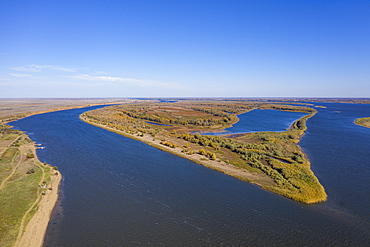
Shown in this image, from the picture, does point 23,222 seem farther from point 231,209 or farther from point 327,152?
point 327,152

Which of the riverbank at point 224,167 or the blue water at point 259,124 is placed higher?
the blue water at point 259,124

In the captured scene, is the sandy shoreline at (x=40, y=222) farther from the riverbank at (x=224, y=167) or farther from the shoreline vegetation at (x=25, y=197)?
the riverbank at (x=224, y=167)

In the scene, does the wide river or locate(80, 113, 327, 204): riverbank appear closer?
the wide river

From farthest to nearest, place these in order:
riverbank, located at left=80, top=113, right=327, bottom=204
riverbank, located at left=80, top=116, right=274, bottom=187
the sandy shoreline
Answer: riverbank, located at left=80, top=116, right=274, bottom=187 → riverbank, located at left=80, top=113, right=327, bottom=204 → the sandy shoreline

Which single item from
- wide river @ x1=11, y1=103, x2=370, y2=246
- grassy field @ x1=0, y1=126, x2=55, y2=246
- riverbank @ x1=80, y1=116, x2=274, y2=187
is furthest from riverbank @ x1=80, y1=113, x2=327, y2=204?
grassy field @ x1=0, y1=126, x2=55, y2=246

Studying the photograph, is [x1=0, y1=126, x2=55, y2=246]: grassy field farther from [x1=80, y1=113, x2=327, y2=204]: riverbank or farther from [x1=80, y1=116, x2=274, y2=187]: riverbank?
[x1=80, y1=113, x2=327, y2=204]: riverbank

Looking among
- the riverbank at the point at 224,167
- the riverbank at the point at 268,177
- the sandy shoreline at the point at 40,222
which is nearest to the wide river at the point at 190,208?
the sandy shoreline at the point at 40,222
